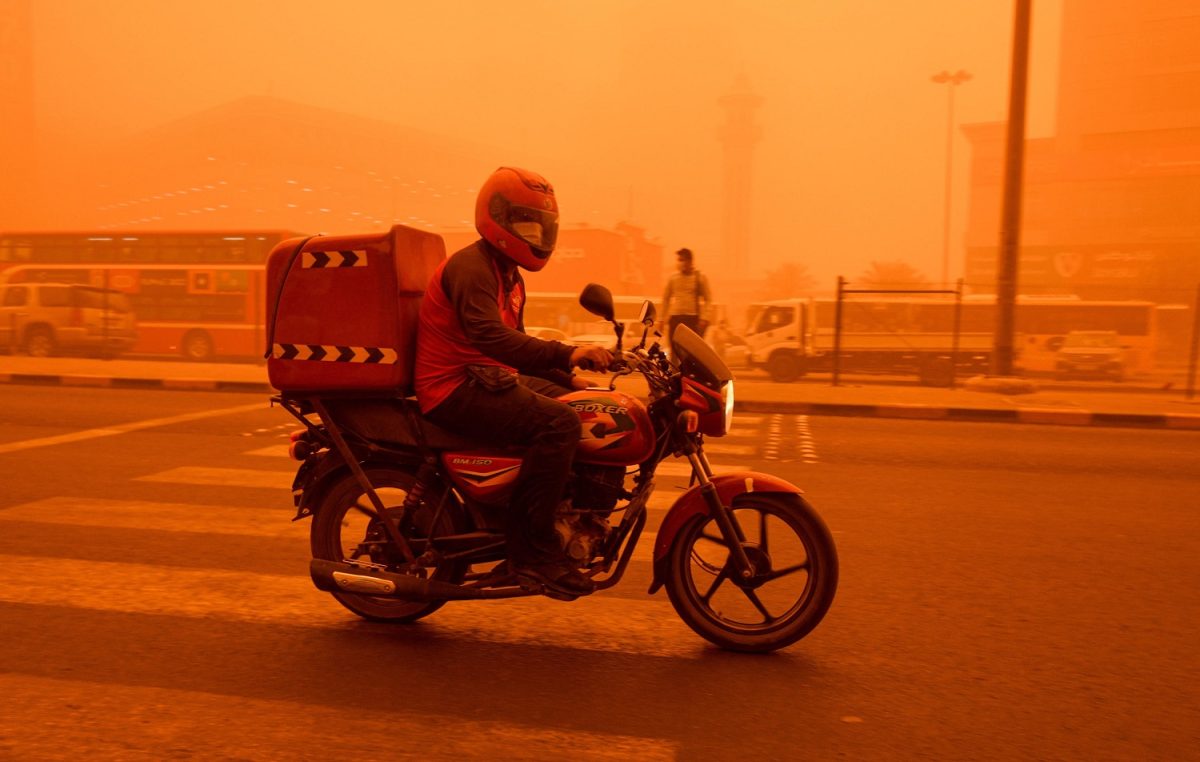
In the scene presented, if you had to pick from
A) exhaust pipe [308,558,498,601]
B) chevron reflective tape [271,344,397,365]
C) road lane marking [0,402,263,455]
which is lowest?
road lane marking [0,402,263,455]

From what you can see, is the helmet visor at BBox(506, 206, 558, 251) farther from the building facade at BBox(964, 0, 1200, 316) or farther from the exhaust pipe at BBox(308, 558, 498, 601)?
the building facade at BBox(964, 0, 1200, 316)

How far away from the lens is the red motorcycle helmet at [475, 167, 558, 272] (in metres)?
3.77

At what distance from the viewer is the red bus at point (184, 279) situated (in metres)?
24.5

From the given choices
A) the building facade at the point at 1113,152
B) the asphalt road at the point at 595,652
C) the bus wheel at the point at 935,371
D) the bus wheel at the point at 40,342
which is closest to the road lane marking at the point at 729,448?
the asphalt road at the point at 595,652

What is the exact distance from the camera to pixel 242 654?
3742 millimetres

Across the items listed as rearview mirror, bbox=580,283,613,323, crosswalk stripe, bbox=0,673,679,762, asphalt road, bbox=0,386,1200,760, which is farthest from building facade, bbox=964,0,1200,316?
crosswalk stripe, bbox=0,673,679,762

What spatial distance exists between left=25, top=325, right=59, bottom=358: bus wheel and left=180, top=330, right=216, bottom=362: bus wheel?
10.6ft

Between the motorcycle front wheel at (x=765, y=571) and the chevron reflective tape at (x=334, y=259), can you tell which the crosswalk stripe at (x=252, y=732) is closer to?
the motorcycle front wheel at (x=765, y=571)

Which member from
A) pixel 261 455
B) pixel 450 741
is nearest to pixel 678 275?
pixel 261 455

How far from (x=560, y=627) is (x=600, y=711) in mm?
892

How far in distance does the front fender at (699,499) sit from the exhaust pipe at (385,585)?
68 cm

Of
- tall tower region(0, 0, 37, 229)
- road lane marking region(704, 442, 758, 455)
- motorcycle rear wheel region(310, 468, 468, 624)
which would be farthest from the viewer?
tall tower region(0, 0, 37, 229)

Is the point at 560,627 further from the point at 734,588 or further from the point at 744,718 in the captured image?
the point at 744,718

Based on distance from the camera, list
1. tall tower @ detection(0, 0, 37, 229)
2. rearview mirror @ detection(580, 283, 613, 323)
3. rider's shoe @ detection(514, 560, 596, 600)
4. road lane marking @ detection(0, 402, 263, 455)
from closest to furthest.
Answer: rearview mirror @ detection(580, 283, 613, 323)
rider's shoe @ detection(514, 560, 596, 600)
road lane marking @ detection(0, 402, 263, 455)
tall tower @ detection(0, 0, 37, 229)
